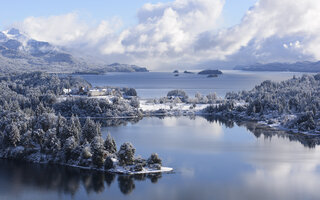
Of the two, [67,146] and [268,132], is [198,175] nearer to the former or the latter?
[67,146]

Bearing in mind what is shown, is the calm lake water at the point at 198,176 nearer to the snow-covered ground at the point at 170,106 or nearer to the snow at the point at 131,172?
the snow at the point at 131,172

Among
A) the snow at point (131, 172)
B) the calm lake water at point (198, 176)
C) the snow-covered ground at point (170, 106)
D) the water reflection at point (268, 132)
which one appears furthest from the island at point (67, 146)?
the snow-covered ground at point (170, 106)

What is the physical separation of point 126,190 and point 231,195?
40.6 feet

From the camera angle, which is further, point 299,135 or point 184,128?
point 184,128

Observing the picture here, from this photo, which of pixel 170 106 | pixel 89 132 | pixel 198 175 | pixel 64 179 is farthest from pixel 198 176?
pixel 170 106

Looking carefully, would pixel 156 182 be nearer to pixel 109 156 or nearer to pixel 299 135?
pixel 109 156

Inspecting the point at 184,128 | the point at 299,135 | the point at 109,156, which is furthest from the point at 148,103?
the point at 109,156

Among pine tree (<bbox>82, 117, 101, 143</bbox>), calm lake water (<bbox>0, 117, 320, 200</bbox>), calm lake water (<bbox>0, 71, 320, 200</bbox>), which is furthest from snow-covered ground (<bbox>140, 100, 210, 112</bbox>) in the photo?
pine tree (<bbox>82, 117, 101, 143</bbox>)

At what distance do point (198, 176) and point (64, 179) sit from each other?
17655 millimetres

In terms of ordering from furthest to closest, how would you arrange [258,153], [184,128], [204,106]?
1. [204,106]
2. [184,128]
3. [258,153]

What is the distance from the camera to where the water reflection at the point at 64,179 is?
4834 centimetres

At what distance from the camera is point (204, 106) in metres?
129

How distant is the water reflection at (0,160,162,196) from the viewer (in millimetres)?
48344

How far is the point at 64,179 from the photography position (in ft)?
170
